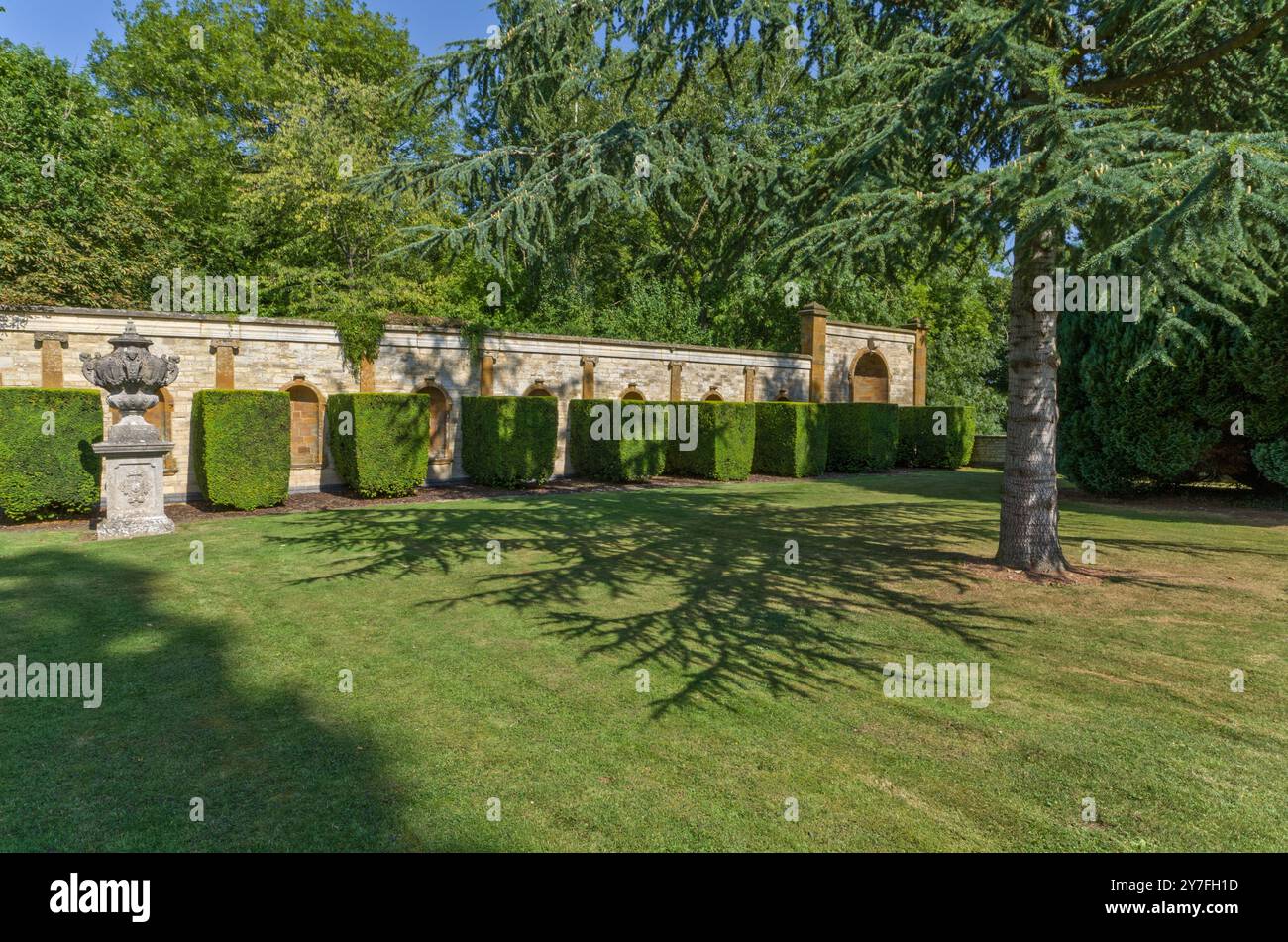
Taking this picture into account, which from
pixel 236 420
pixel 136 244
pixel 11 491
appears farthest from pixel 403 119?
pixel 11 491

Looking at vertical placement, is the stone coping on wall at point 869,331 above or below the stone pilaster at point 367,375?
above

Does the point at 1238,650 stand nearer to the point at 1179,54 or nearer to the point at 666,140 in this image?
the point at 1179,54

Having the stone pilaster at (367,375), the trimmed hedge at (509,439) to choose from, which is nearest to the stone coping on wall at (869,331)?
the trimmed hedge at (509,439)

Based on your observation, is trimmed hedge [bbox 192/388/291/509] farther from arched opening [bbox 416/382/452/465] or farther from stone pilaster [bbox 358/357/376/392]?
arched opening [bbox 416/382/452/465]

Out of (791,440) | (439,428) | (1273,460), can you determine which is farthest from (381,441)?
(1273,460)

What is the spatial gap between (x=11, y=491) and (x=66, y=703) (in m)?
9.11

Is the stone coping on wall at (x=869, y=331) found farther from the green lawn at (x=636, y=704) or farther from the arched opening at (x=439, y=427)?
the green lawn at (x=636, y=704)

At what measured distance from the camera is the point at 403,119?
26453 millimetres

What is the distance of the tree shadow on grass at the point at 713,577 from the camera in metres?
5.28

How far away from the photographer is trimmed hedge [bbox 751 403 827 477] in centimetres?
2025

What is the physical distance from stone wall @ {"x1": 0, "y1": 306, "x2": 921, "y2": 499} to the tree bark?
43.6 ft

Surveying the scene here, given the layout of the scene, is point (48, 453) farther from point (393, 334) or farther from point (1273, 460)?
point (1273, 460)

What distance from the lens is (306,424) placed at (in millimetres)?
16016

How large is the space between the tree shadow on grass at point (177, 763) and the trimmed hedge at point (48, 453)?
7087 millimetres
